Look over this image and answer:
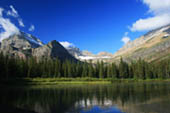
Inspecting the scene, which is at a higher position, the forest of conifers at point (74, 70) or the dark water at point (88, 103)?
the forest of conifers at point (74, 70)

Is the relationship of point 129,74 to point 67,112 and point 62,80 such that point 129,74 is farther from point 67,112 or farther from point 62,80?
point 67,112

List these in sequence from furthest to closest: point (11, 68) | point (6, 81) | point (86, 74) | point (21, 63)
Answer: point (86, 74) → point (21, 63) → point (11, 68) → point (6, 81)

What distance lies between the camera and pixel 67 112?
23.4 m

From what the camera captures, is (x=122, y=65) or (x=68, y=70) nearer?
(x=68, y=70)

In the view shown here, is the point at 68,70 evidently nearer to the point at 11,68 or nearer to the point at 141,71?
the point at 11,68

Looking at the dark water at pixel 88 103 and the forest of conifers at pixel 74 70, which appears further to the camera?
the forest of conifers at pixel 74 70

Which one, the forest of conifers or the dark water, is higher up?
the forest of conifers

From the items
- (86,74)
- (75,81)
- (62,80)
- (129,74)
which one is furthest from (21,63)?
(129,74)

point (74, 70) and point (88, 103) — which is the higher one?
point (74, 70)

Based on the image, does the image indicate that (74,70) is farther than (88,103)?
Yes

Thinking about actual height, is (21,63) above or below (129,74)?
above

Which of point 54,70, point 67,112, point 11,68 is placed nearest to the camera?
point 67,112

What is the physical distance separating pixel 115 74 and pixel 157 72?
38.0 metres

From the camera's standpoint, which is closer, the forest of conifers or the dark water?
the dark water
